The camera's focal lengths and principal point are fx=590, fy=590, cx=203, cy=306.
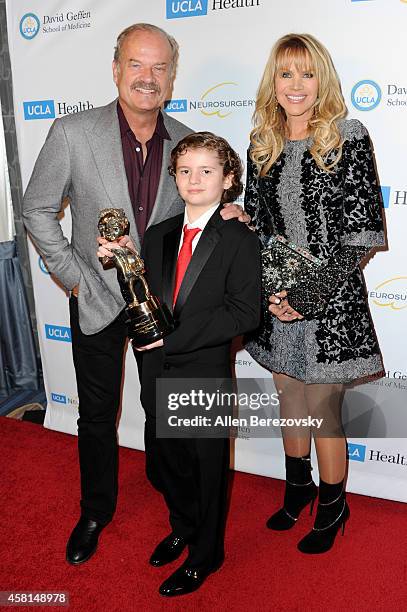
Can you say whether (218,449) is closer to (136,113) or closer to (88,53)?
(136,113)

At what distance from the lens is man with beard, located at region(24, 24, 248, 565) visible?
2148mm

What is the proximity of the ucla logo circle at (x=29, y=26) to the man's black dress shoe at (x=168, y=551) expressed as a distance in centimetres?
259

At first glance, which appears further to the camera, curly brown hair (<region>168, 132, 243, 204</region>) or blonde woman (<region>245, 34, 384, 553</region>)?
blonde woman (<region>245, 34, 384, 553</region>)

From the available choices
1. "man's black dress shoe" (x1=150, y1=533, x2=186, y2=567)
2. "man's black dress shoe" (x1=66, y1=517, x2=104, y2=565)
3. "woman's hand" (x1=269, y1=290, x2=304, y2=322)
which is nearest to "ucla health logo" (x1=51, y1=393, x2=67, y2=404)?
"man's black dress shoe" (x1=66, y1=517, x2=104, y2=565)

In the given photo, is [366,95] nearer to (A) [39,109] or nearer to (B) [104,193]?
(B) [104,193]

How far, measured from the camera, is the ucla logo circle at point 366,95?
2.55 metres

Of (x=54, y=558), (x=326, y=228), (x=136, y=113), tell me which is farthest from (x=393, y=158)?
(x=54, y=558)

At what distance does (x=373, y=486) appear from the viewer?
2.99 meters

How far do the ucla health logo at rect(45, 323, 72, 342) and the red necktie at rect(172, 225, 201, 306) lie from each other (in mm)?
1644

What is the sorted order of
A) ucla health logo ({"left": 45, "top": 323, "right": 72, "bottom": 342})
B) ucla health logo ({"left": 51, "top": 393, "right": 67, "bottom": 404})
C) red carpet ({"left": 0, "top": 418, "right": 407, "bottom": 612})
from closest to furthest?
red carpet ({"left": 0, "top": 418, "right": 407, "bottom": 612}) < ucla health logo ({"left": 45, "top": 323, "right": 72, "bottom": 342}) < ucla health logo ({"left": 51, "top": 393, "right": 67, "bottom": 404})

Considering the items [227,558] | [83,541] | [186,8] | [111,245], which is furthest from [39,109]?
[227,558]

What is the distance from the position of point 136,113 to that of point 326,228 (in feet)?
2.71

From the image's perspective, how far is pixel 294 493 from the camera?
8.65ft

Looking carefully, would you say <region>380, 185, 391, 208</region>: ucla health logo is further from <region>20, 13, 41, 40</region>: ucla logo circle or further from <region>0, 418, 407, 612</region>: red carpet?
<region>20, 13, 41, 40</region>: ucla logo circle
